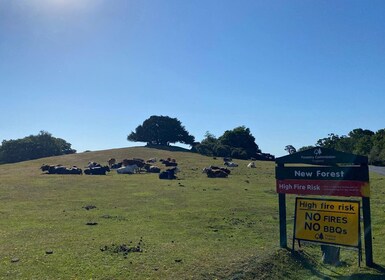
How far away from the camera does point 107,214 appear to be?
56.9 ft

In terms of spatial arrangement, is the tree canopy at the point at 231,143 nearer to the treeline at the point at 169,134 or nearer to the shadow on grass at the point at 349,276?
the treeline at the point at 169,134

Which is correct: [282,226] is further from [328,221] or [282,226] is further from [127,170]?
[127,170]

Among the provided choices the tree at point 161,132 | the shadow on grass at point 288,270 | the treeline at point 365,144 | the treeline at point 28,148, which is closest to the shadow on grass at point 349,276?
the shadow on grass at point 288,270

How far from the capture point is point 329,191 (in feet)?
34.0

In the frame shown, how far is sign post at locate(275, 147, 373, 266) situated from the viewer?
9961 millimetres

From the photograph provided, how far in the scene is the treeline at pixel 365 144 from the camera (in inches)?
3290

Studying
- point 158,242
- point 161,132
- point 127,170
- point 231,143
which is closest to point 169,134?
point 161,132

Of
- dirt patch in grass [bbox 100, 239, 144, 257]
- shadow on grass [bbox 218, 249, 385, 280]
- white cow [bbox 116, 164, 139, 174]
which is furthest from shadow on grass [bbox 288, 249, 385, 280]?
white cow [bbox 116, 164, 139, 174]

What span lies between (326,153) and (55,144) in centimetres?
12000

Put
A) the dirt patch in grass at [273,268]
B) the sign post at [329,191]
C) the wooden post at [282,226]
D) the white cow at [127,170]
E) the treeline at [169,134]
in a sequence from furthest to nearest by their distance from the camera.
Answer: the treeline at [169,134] → the white cow at [127,170] → the wooden post at [282,226] → the sign post at [329,191] → the dirt patch in grass at [273,268]

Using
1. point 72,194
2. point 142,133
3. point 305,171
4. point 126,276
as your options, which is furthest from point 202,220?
point 142,133

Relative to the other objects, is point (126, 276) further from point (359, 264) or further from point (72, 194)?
point (72, 194)

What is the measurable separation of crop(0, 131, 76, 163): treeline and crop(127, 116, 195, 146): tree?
24.2 meters

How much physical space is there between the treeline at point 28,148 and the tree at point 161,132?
24158 mm
